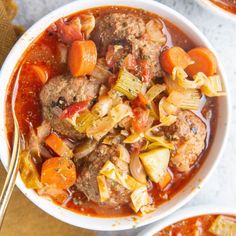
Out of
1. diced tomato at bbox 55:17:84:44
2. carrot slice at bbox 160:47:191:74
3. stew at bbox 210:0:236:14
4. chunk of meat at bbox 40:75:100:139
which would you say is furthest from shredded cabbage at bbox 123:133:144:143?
stew at bbox 210:0:236:14

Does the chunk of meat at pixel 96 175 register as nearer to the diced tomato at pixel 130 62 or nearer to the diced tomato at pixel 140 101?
the diced tomato at pixel 140 101

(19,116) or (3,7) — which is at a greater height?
(3,7)

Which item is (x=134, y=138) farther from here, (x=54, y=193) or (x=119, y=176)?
(x=54, y=193)

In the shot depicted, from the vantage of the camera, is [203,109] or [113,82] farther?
[203,109]

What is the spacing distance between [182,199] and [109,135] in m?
0.56

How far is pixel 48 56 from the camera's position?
3186mm

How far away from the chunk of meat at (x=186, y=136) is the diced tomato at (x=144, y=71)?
26 centimetres

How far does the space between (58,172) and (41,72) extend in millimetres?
546

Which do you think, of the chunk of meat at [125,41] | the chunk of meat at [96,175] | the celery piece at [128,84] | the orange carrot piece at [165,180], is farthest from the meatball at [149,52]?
the orange carrot piece at [165,180]

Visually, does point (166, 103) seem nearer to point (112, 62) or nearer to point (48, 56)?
point (112, 62)

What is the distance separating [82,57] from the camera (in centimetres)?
303

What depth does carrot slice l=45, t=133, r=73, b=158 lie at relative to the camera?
10.4ft

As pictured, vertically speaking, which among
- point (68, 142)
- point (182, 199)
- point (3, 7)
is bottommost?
point (182, 199)

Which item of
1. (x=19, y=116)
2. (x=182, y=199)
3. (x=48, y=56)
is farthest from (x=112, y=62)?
(x=182, y=199)
